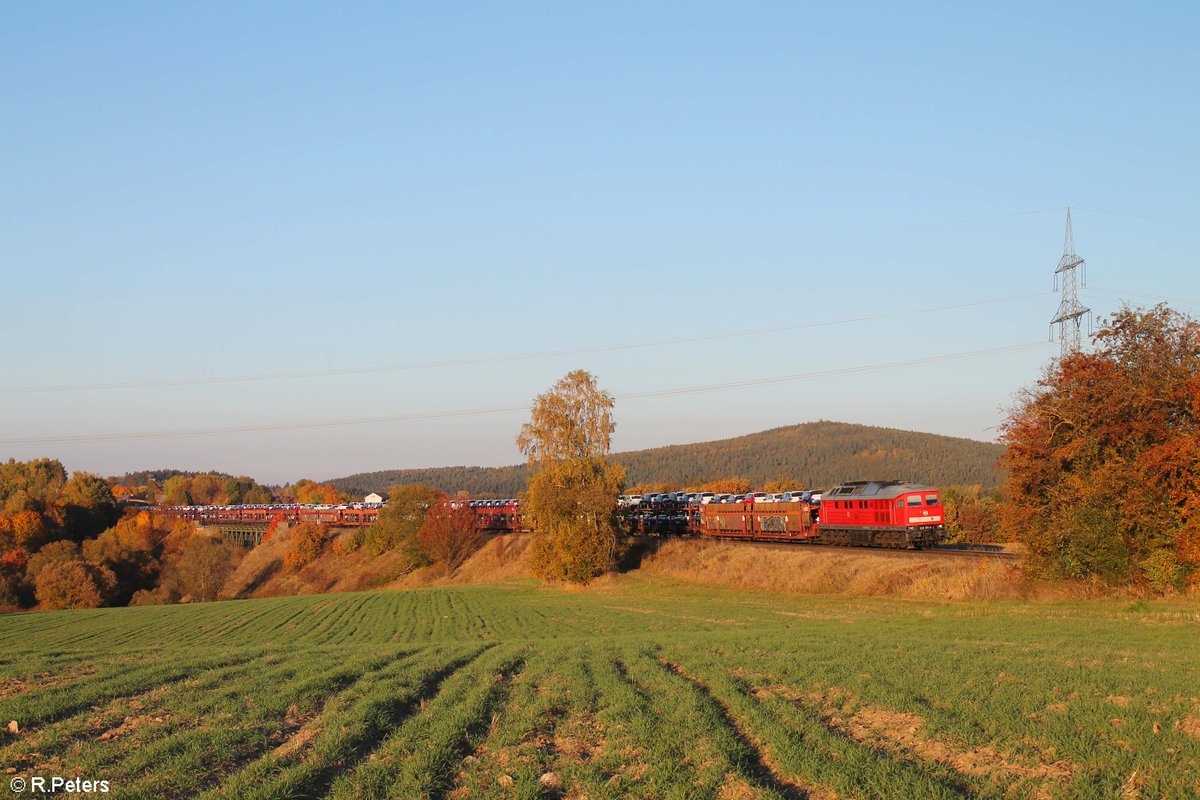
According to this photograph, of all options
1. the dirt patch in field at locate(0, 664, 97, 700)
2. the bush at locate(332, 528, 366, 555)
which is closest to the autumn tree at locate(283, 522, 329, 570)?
the bush at locate(332, 528, 366, 555)

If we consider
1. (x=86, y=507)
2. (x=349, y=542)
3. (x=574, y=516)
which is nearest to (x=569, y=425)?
(x=574, y=516)

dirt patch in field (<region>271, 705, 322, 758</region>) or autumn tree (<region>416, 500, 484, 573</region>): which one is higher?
dirt patch in field (<region>271, 705, 322, 758</region>)

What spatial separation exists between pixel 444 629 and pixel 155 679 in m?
26.8

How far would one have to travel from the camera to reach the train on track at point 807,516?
50906 mm

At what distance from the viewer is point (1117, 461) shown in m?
34.5

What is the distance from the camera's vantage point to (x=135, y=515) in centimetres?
15738

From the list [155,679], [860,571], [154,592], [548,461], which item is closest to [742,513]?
[548,461]

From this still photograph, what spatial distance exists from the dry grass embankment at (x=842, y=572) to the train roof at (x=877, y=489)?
555cm

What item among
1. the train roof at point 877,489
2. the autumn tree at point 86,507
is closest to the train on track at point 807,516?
the train roof at point 877,489

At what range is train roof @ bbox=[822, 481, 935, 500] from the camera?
51344 mm

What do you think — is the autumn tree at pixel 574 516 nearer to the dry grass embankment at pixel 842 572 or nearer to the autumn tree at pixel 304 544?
the dry grass embankment at pixel 842 572

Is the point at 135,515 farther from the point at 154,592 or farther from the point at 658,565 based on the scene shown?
the point at 658,565

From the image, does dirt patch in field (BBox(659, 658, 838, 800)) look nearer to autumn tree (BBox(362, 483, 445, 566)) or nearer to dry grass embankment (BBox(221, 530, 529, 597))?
dry grass embankment (BBox(221, 530, 529, 597))

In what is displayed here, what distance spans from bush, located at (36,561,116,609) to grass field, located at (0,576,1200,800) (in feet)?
249
